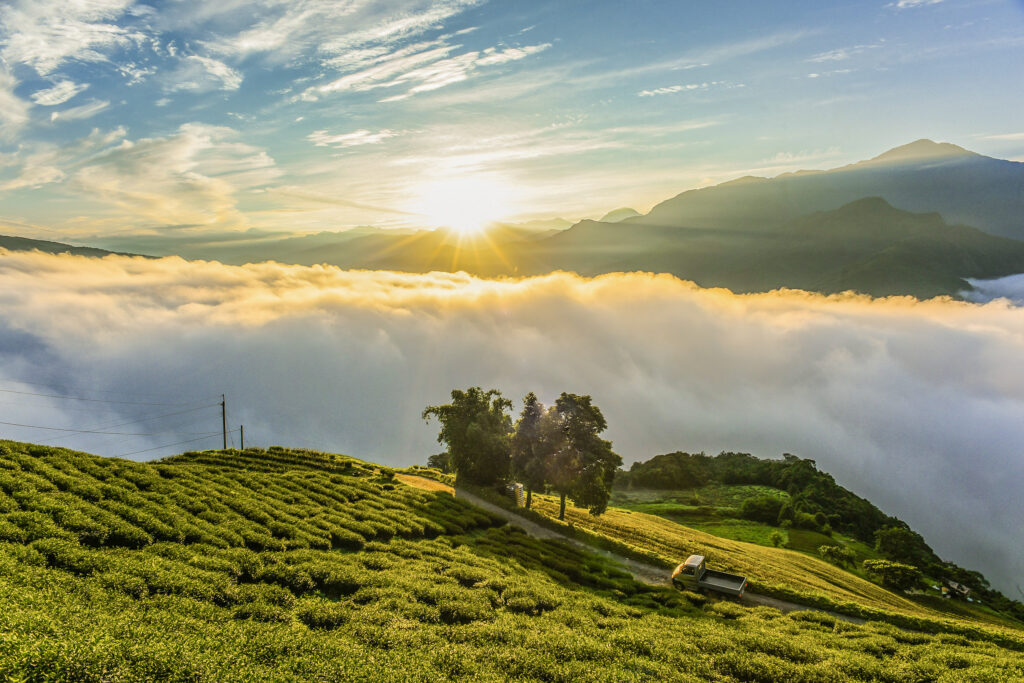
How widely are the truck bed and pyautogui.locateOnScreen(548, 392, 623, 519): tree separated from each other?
1528 cm

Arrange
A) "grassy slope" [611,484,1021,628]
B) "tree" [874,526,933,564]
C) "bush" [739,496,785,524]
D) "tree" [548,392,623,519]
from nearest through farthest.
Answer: "tree" [548,392,623,519], "tree" [874,526,933,564], "grassy slope" [611,484,1021,628], "bush" [739,496,785,524]

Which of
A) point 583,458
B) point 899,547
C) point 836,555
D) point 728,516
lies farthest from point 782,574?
point 728,516

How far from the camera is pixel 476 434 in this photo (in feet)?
215

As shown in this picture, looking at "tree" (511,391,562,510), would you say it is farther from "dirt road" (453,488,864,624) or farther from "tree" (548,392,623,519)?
"dirt road" (453,488,864,624)

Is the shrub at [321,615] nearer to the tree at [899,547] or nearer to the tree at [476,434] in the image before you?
the tree at [476,434]

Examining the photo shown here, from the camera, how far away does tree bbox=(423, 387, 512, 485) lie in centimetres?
6550

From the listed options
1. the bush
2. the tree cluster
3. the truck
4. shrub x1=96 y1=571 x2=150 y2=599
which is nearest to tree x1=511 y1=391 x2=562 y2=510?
the tree cluster

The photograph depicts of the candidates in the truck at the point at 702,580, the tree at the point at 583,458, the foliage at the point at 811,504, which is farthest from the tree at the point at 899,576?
the tree at the point at 583,458

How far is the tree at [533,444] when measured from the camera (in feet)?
191

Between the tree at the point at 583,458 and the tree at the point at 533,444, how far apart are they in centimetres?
105

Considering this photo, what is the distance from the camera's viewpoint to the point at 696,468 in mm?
184125

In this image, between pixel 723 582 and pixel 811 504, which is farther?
pixel 811 504

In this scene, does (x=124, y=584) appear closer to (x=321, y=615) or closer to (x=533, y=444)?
(x=321, y=615)

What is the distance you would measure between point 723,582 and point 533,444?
24.4 m
